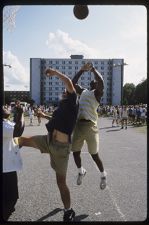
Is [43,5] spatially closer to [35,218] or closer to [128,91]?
[35,218]

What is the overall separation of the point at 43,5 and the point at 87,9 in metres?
0.36

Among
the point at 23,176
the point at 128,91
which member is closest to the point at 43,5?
the point at 23,176

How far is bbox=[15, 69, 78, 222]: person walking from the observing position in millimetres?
4855

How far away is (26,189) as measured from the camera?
7.14m

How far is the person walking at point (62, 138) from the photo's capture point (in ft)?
15.9

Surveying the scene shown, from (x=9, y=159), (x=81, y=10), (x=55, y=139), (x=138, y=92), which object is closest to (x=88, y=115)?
(x=55, y=139)

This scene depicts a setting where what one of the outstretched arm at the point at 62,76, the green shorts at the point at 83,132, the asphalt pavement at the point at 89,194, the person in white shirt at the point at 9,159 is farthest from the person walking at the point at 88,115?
the person in white shirt at the point at 9,159

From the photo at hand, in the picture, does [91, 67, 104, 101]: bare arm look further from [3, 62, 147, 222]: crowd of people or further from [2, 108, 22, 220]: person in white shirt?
[2, 108, 22, 220]: person in white shirt

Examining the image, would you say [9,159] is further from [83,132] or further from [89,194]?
[89,194]

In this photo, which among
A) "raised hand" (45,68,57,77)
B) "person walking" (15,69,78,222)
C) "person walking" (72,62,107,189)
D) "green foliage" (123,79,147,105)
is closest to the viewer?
"green foliage" (123,79,147,105)

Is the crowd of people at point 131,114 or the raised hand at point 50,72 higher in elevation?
the raised hand at point 50,72

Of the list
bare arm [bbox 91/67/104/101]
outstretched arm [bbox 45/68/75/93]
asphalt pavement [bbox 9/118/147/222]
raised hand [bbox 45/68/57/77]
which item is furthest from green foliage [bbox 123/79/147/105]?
asphalt pavement [bbox 9/118/147/222]

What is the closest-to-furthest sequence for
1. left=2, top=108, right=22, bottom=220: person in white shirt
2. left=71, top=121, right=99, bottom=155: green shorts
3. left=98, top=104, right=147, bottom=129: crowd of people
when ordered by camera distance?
left=2, top=108, right=22, bottom=220: person in white shirt
left=71, top=121, right=99, bottom=155: green shorts
left=98, top=104, right=147, bottom=129: crowd of people

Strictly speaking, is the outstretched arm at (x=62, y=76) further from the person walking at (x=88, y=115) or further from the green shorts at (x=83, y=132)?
the green shorts at (x=83, y=132)
